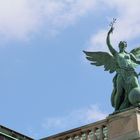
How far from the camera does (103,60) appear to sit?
18766 millimetres

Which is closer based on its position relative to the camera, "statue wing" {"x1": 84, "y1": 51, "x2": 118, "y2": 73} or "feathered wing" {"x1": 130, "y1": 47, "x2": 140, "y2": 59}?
"statue wing" {"x1": 84, "y1": 51, "x2": 118, "y2": 73}

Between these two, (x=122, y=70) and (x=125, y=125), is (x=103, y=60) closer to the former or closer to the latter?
(x=122, y=70)

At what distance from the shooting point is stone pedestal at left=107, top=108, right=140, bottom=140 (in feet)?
53.5

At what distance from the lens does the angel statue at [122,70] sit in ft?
57.3

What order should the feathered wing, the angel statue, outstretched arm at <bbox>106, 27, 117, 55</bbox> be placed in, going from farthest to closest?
the feathered wing < outstretched arm at <bbox>106, 27, 117, 55</bbox> < the angel statue

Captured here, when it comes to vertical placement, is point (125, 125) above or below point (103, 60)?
below

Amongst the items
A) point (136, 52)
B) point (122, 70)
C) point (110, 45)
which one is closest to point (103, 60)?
point (110, 45)

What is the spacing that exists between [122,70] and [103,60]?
843 millimetres

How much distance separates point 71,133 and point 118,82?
6.86ft

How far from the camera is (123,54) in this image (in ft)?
60.5

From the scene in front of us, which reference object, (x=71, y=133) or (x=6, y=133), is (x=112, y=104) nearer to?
(x=71, y=133)

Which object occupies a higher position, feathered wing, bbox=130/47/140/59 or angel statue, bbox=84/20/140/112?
feathered wing, bbox=130/47/140/59

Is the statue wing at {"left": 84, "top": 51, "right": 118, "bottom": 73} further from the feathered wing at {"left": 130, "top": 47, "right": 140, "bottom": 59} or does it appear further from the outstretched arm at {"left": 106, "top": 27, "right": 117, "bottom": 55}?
the feathered wing at {"left": 130, "top": 47, "right": 140, "bottom": 59}

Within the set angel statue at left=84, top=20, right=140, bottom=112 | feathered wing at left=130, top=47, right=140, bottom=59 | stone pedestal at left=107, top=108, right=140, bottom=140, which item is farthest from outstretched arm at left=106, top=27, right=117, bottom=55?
stone pedestal at left=107, top=108, right=140, bottom=140
